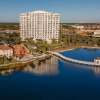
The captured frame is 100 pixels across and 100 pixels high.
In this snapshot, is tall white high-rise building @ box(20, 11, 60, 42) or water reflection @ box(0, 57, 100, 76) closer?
water reflection @ box(0, 57, 100, 76)

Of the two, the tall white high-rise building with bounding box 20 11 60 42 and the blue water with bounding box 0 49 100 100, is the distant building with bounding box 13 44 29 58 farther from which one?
the tall white high-rise building with bounding box 20 11 60 42

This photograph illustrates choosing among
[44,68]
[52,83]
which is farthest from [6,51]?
[52,83]

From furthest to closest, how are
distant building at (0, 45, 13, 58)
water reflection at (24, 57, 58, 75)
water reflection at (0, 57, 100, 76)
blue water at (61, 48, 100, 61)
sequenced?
blue water at (61, 48, 100, 61)
distant building at (0, 45, 13, 58)
water reflection at (24, 57, 58, 75)
water reflection at (0, 57, 100, 76)

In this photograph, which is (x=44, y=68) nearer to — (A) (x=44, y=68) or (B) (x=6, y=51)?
(A) (x=44, y=68)

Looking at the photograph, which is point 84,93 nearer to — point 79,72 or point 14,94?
point 14,94

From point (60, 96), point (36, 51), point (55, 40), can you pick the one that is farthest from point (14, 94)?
point (55, 40)

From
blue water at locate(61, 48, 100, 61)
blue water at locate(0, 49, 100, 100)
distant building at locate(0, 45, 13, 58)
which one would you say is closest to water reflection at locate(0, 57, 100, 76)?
blue water at locate(0, 49, 100, 100)

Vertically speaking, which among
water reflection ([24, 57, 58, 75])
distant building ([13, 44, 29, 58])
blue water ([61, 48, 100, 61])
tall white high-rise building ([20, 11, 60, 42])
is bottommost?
water reflection ([24, 57, 58, 75])
